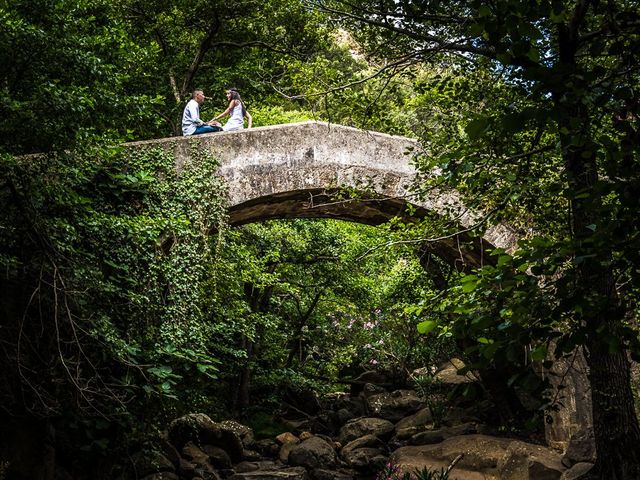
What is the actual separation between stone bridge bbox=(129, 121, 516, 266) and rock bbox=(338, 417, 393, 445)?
444cm

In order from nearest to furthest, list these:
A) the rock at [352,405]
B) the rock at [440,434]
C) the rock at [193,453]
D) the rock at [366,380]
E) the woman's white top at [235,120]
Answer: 1. the woman's white top at [235,120]
2. the rock at [193,453]
3. the rock at [440,434]
4. the rock at [352,405]
5. the rock at [366,380]

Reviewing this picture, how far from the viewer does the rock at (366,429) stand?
11.4 meters

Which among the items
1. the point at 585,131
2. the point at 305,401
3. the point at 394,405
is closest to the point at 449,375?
the point at 394,405

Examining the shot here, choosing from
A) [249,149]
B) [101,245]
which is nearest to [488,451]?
[249,149]

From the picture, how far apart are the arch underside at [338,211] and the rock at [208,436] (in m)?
3.39

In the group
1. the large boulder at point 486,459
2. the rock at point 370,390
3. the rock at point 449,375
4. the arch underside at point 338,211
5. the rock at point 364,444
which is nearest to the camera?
the large boulder at point 486,459

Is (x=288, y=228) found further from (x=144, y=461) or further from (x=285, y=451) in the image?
(x=144, y=461)

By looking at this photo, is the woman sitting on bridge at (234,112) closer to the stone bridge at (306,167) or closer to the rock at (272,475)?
the stone bridge at (306,167)

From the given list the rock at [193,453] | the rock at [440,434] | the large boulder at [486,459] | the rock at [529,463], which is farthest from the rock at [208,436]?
the rock at [529,463]

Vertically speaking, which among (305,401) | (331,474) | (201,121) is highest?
(201,121)

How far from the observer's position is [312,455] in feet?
33.5

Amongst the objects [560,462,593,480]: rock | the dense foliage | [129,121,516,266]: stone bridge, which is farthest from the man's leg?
[560,462,593,480]: rock

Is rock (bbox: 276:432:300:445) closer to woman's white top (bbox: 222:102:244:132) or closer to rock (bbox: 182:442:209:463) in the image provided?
rock (bbox: 182:442:209:463)

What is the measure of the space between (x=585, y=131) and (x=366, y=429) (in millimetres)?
9821
